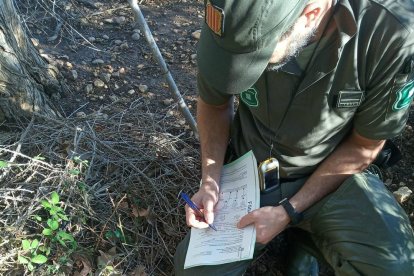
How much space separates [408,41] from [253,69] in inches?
20.4

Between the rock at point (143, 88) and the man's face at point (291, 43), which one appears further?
the rock at point (143, 88)

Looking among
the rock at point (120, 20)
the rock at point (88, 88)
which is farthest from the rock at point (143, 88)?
the rock at point (120, 20)

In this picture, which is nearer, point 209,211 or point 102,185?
point 209,211

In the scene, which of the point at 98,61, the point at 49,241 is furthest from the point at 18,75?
the point at 49,241

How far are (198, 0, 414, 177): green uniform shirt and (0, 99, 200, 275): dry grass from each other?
22.4 inches

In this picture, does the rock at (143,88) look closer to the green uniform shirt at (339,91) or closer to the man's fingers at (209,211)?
the green uniform shirt at (339,91)

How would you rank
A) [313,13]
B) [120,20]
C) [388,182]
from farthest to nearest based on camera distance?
1. [120,20]
2. [388,182]
3. [313,13]

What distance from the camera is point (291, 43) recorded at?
1.67 metres

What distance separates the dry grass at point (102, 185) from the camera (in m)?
2.22

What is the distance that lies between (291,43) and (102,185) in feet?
4.00

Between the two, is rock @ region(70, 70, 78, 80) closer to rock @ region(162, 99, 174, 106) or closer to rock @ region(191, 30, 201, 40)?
rock @ region(162, 99, 174, 106)

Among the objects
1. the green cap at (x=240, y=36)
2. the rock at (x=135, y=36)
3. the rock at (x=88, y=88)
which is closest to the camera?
the green cap at (x=240, y=36)

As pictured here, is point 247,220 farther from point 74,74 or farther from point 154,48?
point 74,74

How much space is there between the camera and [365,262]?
1925 millimetres
